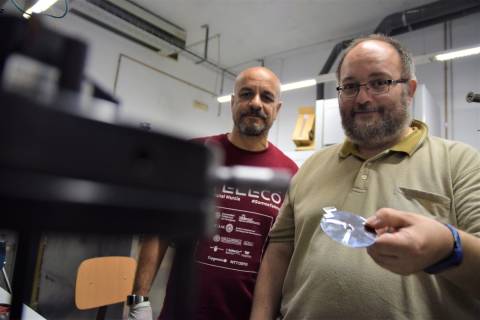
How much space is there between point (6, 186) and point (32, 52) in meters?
0.07

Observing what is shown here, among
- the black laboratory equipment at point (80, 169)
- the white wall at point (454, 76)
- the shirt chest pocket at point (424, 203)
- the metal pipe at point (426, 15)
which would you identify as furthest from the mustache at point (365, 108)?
the metal pipe at point (426, 15)

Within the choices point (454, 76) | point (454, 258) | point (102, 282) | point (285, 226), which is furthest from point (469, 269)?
point (454, 76)

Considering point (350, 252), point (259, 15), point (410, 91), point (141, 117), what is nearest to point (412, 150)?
point (410, 91)

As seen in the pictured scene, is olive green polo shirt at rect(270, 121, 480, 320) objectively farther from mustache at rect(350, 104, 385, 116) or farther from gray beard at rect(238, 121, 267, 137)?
gray beard at rect(238, 121, 267, 137)

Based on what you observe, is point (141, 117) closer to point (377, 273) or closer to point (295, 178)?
point (377, 273)

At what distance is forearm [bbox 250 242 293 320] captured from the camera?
0.97 m

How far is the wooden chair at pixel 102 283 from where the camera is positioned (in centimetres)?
183

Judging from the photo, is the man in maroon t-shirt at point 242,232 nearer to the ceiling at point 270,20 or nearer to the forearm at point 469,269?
the forearm at point 469,269

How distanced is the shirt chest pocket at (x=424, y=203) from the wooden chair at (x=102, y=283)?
4.77 ft

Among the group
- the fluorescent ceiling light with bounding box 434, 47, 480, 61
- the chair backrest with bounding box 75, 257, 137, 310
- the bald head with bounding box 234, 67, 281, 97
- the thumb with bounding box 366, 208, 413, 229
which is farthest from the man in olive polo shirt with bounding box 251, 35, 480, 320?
the fluorescent ceiling light with bounding box 434, 47, 480, 61

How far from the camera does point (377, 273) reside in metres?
0.75

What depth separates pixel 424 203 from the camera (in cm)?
78

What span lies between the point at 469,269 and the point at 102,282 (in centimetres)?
185

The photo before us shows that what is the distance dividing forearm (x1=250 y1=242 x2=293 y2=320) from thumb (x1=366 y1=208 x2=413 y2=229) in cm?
49
